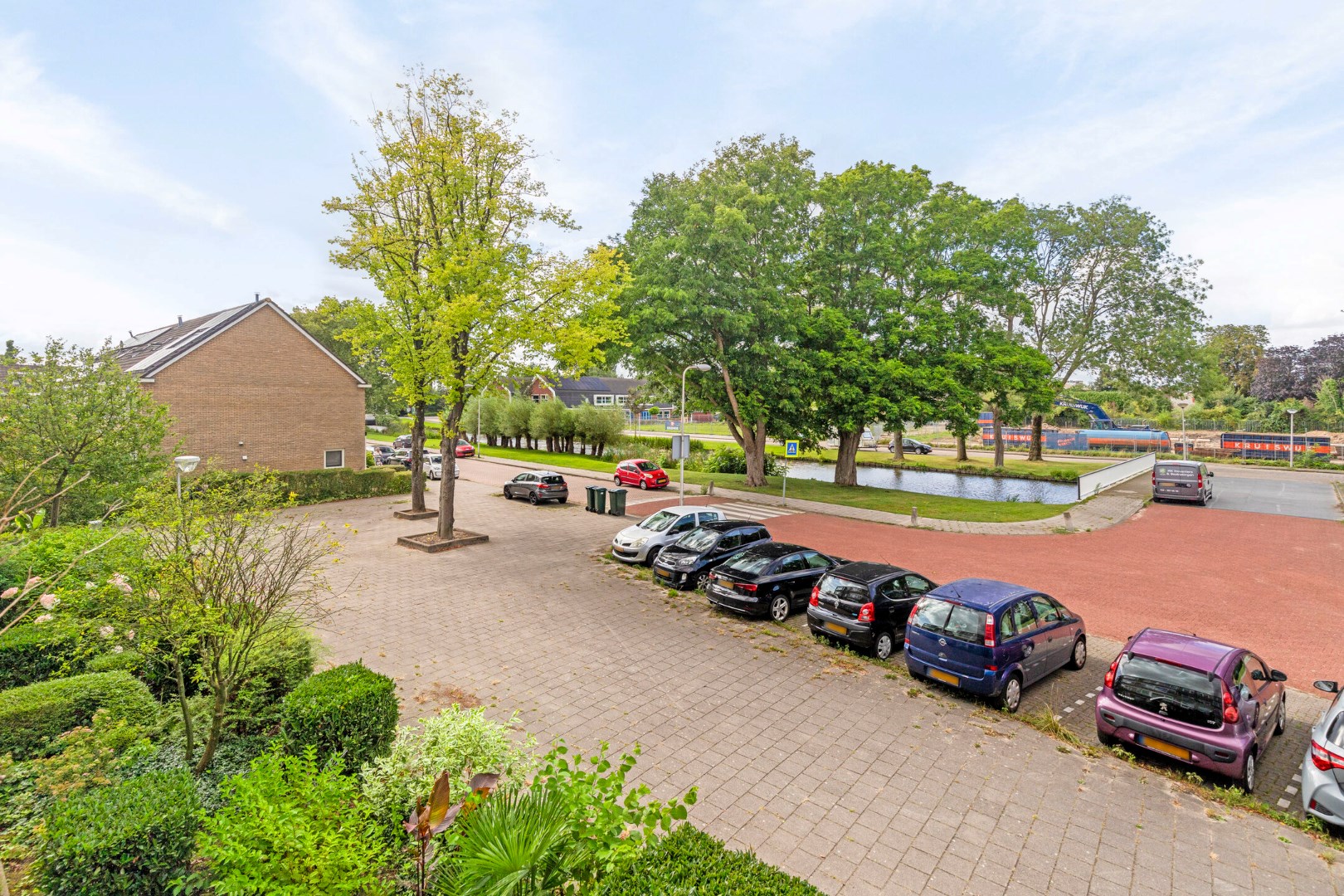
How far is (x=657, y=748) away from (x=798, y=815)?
6.01ft

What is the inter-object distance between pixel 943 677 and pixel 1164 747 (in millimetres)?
2428

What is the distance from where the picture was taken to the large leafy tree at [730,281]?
23.2 m

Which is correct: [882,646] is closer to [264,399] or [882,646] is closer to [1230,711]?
[1230,711]

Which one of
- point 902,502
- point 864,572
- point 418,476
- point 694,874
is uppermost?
point 418,476

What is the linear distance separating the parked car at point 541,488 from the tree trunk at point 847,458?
46.8ft

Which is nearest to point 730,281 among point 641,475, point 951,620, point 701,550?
point 641,475

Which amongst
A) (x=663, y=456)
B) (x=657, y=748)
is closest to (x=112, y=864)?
(x=657, y=748)

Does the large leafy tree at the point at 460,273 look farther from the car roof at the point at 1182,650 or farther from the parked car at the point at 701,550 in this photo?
the car roof at the point at 1182,650

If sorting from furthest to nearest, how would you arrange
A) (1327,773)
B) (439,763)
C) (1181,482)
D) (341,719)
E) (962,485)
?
(962,485) → (1181,482) → (1327,773) → (341,719) → (439,763)

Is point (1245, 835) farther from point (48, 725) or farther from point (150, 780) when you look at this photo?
point (48, 725)

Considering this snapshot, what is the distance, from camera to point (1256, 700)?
6.87m

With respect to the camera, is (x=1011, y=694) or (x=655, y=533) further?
(x=655, y=533)

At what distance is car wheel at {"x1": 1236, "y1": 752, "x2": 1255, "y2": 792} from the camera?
252 inches

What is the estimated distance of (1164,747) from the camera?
21.8 ft
